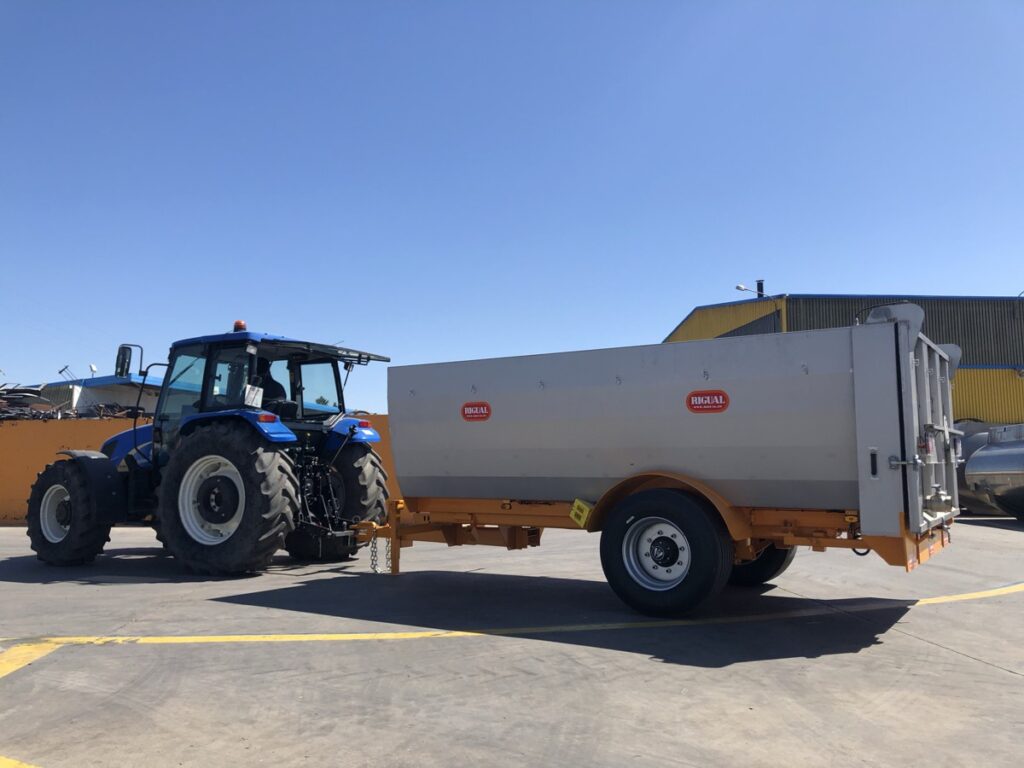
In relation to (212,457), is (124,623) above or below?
below

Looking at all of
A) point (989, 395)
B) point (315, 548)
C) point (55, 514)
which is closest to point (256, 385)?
point (315, 548)

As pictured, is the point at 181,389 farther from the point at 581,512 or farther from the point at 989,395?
the point at 989,395

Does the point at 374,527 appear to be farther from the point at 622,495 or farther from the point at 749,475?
the point at 749,475

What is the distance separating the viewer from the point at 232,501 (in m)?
8.57

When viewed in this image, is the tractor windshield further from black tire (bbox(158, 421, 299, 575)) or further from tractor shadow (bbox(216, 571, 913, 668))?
tractor shadow (bbox(216, 571, 913, 668))

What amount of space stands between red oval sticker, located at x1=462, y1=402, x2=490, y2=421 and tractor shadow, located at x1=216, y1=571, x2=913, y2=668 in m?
1.75

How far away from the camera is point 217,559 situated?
8.45 metres

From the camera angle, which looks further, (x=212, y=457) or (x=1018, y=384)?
(x=1018, y=384)

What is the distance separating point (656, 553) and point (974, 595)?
148 inches

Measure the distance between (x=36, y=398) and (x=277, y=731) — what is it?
787 inches

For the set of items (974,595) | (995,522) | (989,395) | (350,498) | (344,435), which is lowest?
(995,522)

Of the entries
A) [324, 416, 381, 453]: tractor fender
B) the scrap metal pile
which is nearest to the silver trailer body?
[324, 416, 381, 453]: tractor fender

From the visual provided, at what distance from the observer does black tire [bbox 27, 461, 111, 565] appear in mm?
9180

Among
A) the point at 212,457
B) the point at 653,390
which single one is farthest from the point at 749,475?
the point at 212,457
